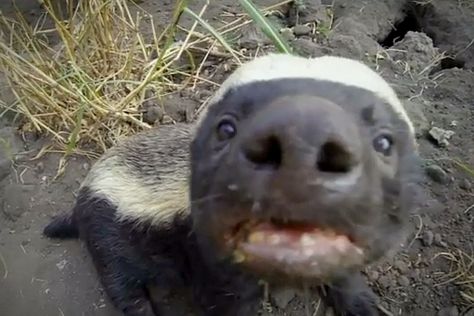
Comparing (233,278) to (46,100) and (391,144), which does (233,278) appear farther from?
(46,100)

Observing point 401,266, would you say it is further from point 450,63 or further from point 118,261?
point 450,63

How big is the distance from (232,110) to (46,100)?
155 cm

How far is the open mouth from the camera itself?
1.48m

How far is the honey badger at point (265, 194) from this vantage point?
1.43 metres

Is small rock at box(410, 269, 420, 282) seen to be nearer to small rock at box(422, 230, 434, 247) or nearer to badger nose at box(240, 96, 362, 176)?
small rock at box(422, 230, 434, 247)

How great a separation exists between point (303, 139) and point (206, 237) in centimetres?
50

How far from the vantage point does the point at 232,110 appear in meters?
1.74

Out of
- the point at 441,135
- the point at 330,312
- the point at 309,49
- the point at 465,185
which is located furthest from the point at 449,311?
the point at 309,49

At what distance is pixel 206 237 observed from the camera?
1.80 m

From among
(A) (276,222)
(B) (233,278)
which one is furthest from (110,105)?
(A) (276,222)

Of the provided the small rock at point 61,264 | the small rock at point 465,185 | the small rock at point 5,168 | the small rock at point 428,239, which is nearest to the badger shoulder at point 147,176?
the small rock at point 61,264

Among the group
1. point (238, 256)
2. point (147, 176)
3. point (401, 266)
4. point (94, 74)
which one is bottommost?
point (401, 266)

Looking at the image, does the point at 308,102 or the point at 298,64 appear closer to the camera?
the point at 308,102

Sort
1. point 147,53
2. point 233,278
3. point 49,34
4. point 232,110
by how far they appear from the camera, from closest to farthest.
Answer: point 232,110, point 233,278, point 147,53, point 49,34
